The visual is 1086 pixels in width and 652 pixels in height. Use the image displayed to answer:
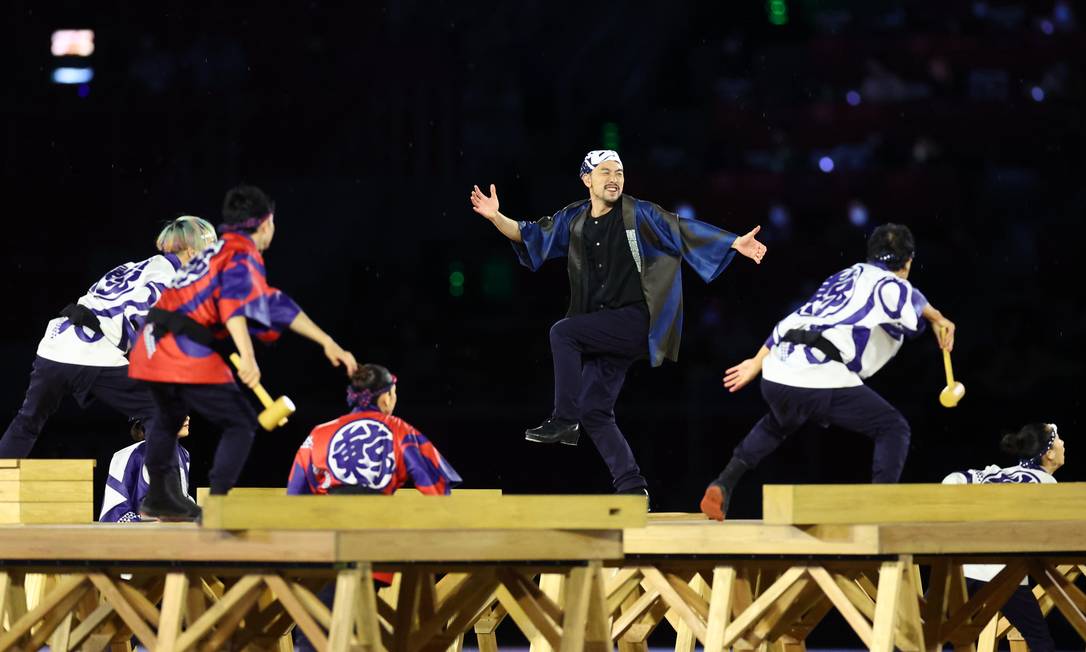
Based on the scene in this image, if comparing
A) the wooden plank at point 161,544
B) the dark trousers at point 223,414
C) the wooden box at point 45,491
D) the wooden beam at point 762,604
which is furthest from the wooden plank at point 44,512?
the wooden beam at point 762,604

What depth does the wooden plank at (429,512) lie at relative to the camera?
600 cm

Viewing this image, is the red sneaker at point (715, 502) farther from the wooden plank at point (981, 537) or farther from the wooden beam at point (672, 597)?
the wooden plank at point (981, 537)

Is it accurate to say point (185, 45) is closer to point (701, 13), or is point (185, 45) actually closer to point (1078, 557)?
point (701, 13)

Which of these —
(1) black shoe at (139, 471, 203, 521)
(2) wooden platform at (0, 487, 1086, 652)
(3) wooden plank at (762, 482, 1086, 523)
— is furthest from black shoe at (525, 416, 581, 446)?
(1) black shoe at (139, 471, 203, 521)

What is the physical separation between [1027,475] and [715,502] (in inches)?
72.8

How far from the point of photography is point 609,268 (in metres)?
8.05

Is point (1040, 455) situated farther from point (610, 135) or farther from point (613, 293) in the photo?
point (610, 135)

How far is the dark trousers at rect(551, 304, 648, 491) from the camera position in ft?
26.0

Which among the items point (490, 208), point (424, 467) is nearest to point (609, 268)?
point (490, 208)

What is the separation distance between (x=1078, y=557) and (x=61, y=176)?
9210 millimetres

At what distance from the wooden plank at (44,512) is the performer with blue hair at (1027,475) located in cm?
386

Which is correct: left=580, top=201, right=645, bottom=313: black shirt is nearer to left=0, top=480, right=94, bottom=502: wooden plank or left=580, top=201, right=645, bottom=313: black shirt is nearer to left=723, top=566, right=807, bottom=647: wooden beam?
left=723, top=566, right=807, bottom=647: wooden beam

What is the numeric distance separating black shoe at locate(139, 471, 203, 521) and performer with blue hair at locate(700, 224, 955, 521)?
6.89 ft

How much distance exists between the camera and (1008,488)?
6.95 meters
